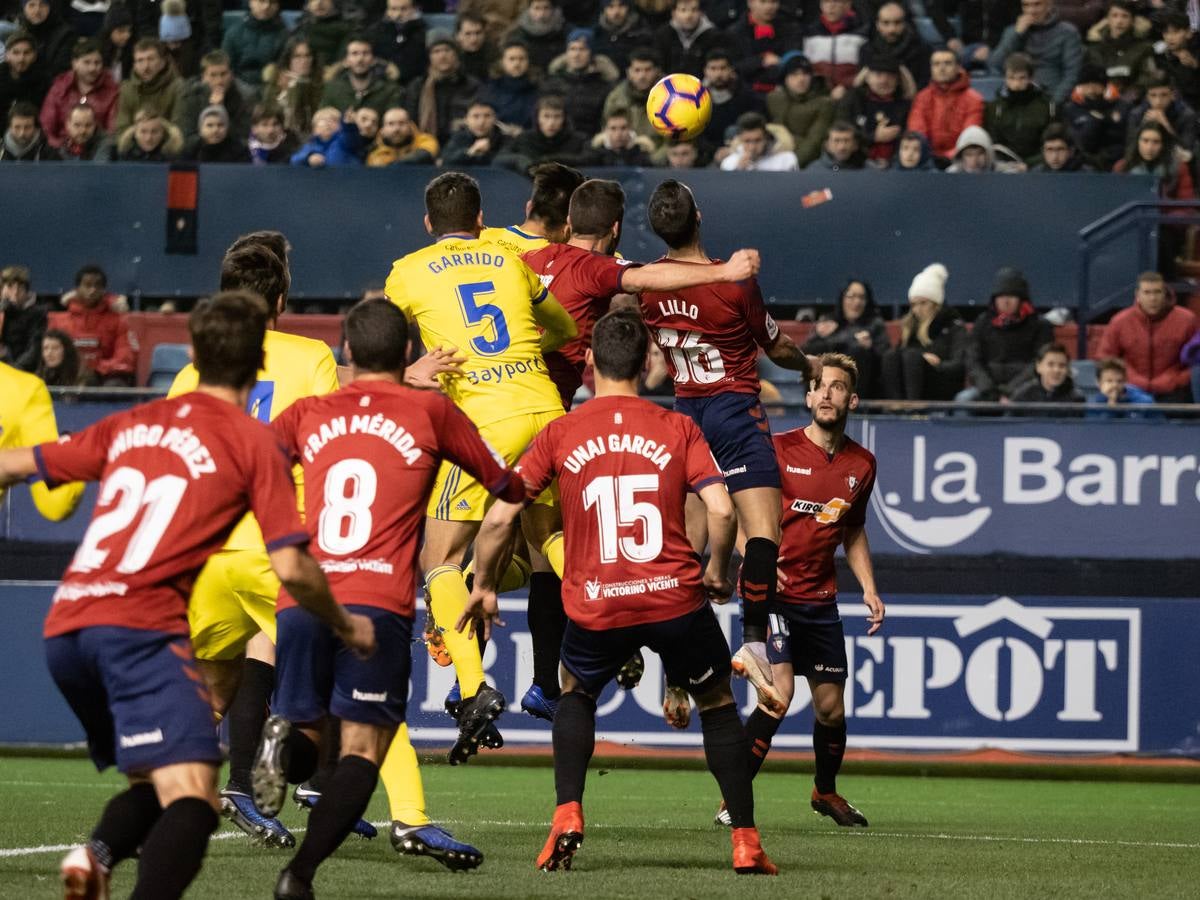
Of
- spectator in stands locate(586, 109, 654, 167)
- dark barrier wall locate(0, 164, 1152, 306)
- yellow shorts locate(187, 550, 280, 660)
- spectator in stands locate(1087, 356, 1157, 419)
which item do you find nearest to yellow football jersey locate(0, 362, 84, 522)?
yellow shorts locate(187, 550, 280, 660)

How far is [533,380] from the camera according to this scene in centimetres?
917

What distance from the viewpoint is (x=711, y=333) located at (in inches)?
384

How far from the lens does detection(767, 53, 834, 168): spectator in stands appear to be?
56.4 ft

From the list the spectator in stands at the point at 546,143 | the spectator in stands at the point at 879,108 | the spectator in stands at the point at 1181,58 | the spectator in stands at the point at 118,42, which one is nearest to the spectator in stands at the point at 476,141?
the spectator in stands at the point at 546,143

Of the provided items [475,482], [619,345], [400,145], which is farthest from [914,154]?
[619,345]

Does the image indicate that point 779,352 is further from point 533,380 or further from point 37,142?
point 37,142

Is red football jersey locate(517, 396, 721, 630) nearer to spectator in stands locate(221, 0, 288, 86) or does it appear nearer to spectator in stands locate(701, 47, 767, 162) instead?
spectator in stands locate(701, 47, 767, 162)

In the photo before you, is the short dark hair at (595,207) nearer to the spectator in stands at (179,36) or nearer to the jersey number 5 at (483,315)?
the jersey number 5 at (483,315)

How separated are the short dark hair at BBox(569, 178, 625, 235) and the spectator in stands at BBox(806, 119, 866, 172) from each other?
7.34 metres

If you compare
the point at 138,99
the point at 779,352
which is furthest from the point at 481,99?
the point at 779,352

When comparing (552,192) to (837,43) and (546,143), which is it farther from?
(837,43)

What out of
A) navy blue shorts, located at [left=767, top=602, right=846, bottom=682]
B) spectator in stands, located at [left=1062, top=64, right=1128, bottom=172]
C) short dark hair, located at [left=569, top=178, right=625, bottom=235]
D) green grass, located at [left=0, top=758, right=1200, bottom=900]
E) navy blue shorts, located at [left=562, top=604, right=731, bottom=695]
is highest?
spectator in stands, located at [left=1062, top=64, right=1128, bottom=172]

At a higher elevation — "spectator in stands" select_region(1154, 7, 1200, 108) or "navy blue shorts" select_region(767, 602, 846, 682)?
"spectator in stands" select_region(1154, 7, 1200, 108)

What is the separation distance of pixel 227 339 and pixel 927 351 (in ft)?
33.2
